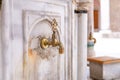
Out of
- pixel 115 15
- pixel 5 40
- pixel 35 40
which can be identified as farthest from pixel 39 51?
pixel 115 15

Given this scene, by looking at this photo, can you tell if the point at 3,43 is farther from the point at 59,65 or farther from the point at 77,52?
the point at 77,52

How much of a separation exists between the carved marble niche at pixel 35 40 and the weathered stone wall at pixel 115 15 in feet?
32.3

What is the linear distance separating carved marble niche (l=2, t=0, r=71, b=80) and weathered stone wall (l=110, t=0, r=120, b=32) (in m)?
9.86

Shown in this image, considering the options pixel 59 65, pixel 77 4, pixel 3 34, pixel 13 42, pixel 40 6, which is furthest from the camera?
pixel 77 4

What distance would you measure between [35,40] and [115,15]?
10326mm

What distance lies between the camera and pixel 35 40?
1.61 m

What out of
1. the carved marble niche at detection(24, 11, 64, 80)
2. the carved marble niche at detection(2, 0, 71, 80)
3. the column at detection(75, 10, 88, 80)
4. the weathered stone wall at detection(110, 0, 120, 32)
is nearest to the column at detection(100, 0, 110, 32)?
the weathered stone wall at detection(110, 0, 120, 32)

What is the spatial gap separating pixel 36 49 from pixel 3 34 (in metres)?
0.37

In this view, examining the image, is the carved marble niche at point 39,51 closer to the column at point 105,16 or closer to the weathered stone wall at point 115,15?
the weathered stone wall at point 115,15

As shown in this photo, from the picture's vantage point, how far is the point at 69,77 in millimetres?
2012

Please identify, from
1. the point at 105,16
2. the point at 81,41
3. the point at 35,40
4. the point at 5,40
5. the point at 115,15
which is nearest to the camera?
the point at 5,40

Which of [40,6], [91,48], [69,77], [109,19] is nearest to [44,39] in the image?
[40,6]

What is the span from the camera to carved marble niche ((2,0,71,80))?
1410 mm

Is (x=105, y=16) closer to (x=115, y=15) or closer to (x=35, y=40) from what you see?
(x=115, y=15)
